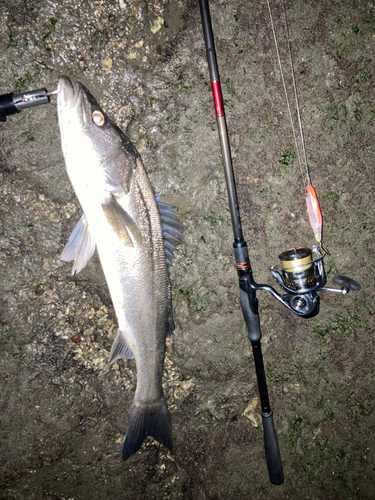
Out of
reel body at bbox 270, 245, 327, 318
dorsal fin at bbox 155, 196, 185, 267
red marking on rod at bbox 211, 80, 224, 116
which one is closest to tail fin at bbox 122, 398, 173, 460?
dorsal fin at bbox 155, 196, 185, 267

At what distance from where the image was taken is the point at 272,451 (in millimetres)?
2871

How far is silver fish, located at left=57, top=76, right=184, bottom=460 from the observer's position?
2252mm

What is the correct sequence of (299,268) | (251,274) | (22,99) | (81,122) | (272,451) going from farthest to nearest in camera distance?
(272,451)
(251,274)
(299,268)
(22,99)
(81,122)

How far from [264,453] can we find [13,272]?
9.13 ft

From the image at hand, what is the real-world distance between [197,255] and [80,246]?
0.98 m

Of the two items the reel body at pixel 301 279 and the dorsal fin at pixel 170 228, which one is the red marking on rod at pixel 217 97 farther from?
the reel body at pixel 301 279

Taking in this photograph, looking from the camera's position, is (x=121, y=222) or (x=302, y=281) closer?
(x=121, y=222)

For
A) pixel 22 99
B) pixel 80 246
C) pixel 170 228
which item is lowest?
pixel 170 228

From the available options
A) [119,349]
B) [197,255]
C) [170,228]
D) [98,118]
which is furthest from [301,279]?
[98,118]

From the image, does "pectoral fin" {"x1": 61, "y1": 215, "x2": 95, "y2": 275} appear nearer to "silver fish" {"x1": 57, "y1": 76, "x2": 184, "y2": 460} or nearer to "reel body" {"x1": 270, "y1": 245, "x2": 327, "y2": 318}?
"silver fish" {"x1": 57, "y1": 76, "x2": 184, "y2": 460}

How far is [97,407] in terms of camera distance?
2.86m

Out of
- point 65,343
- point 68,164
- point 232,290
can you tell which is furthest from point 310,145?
point 65,343

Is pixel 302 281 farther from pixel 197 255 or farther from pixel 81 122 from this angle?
pixel 81 122

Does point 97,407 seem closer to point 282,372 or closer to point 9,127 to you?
point 282,372
